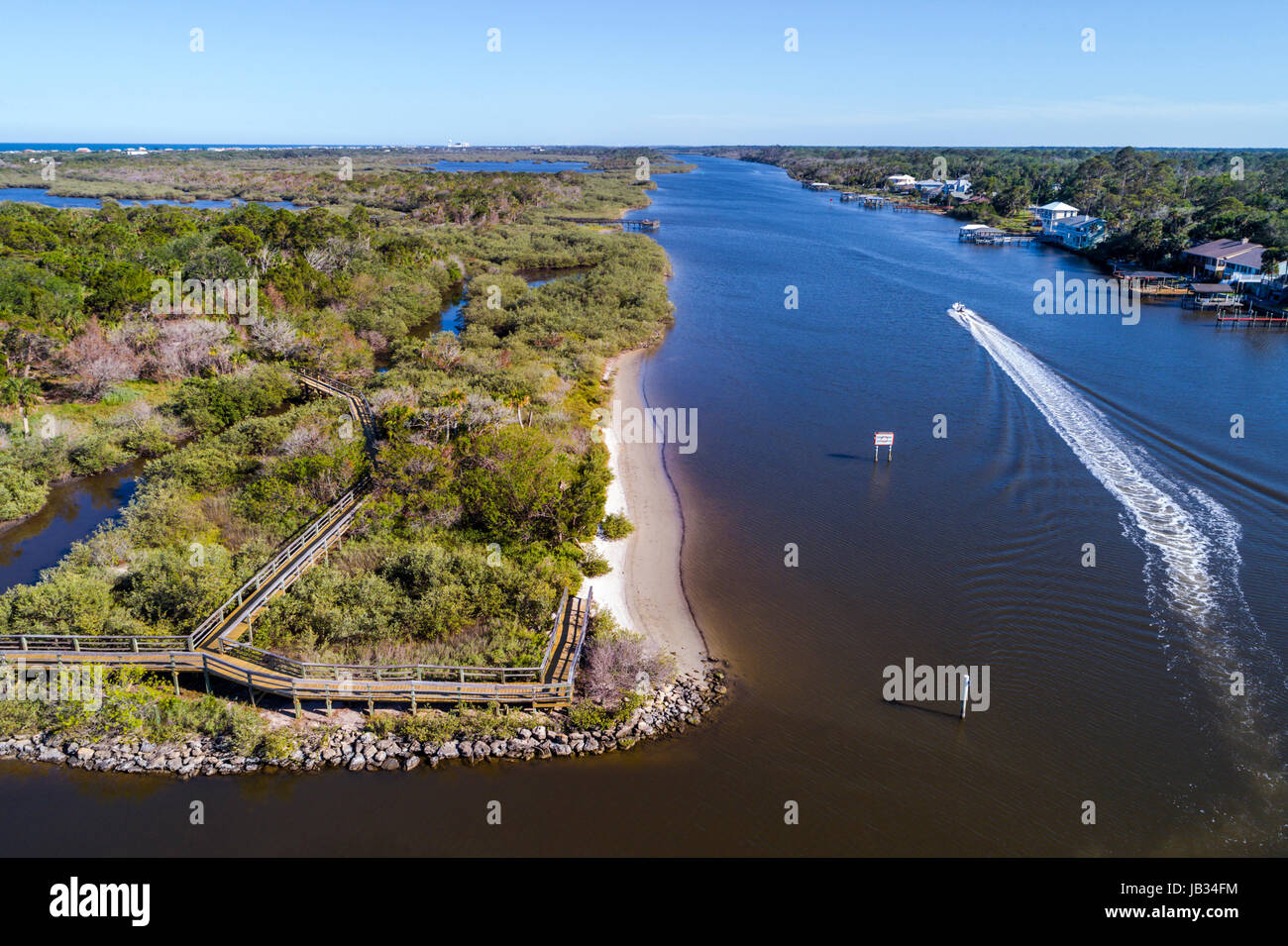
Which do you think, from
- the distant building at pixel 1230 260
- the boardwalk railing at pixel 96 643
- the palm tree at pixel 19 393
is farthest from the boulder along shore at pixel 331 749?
the distant building at pixel 1230 260

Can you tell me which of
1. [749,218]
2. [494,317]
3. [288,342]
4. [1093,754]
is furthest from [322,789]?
[749,218]

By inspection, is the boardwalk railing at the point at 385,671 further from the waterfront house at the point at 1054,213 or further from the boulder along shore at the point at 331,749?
the waterfront house at the point at 1054,213

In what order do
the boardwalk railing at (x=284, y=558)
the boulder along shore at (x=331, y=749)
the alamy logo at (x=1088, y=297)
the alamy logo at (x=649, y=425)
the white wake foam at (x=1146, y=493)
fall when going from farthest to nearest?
the alamy logo at (x=1088, y=297), the alamy logo at (x=649, y=425), the white wake foam at (x=1146, y=493), the boardwalk railing at (x=284, y=558), the boulder along shore at (x=331, y=749)

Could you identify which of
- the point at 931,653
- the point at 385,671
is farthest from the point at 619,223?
the point at 385,671

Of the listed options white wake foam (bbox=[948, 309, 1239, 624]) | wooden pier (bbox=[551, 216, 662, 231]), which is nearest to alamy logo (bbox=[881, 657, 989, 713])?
white wake foam (bbox=[948, 309, 1239, 624])
